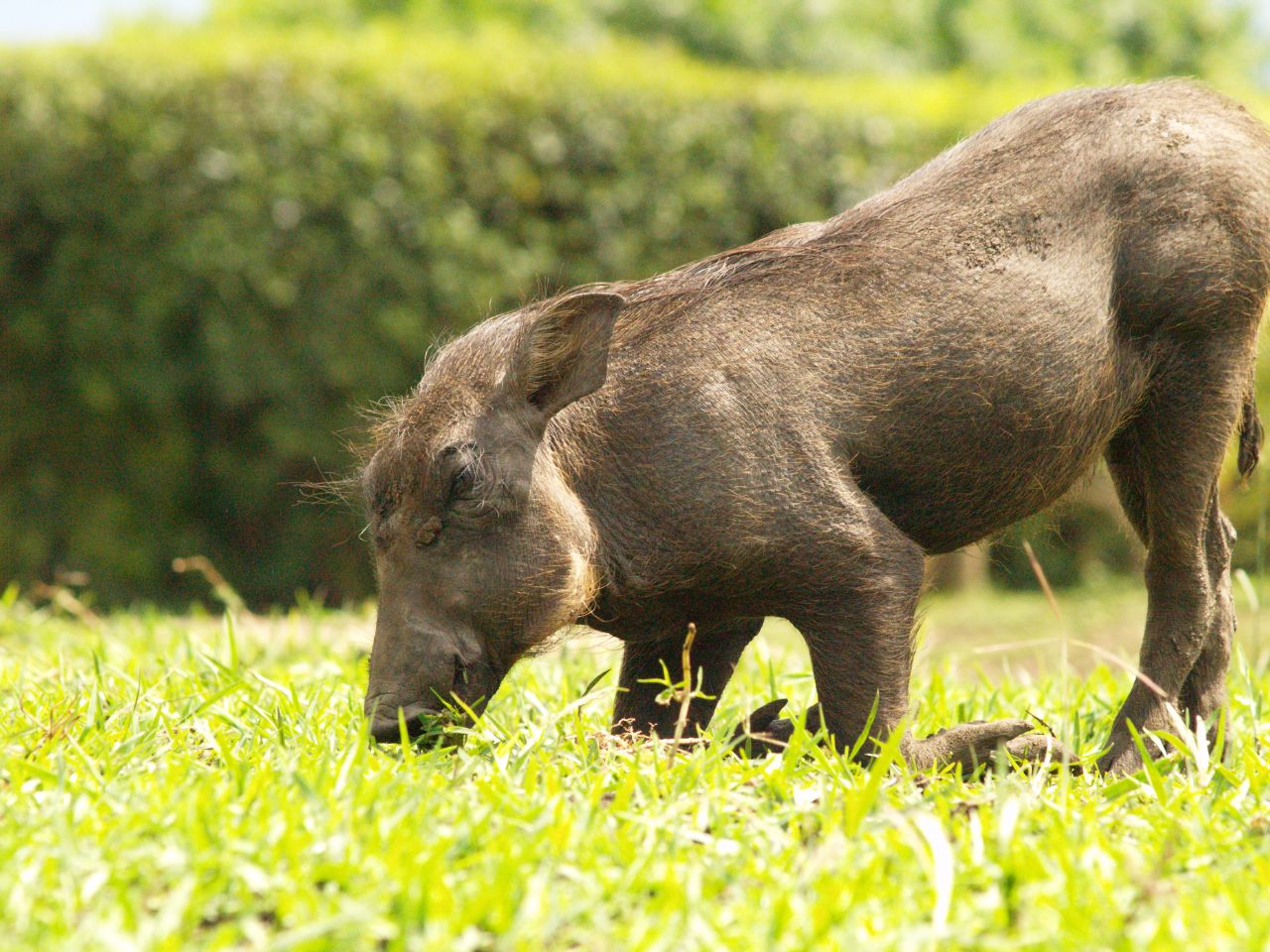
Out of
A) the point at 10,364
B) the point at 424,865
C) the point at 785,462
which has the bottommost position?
the point at 10,364

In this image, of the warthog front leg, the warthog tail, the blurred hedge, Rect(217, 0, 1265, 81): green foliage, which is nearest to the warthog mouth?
the warthog front leg

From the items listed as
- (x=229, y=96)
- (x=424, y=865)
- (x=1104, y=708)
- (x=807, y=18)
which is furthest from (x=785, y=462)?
(x=807, y=18)

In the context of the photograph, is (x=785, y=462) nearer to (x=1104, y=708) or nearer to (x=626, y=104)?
(x=1104, y=708)

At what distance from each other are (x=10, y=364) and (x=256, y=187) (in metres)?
2.18

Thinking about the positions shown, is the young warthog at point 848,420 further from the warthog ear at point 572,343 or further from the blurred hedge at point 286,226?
the blurred hedge at point 286,226

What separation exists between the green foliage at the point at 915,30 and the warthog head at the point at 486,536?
61.9ft

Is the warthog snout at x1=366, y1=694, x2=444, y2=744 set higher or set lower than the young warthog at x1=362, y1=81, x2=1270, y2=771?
lower

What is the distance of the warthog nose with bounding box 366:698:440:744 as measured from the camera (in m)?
3.12

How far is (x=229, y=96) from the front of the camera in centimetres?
906

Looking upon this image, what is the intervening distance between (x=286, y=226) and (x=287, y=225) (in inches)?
0.5

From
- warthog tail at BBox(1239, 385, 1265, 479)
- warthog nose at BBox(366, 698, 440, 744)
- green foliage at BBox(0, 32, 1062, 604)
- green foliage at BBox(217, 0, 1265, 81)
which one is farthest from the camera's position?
green foliage at BBox(217, 0, 1265, 81)

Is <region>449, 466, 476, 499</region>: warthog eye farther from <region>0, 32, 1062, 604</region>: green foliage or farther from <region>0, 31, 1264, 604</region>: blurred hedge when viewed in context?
<region>0, 31, 1264, 604</region>: blurred hedge

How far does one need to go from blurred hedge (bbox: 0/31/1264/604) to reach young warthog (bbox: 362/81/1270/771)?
229 inches

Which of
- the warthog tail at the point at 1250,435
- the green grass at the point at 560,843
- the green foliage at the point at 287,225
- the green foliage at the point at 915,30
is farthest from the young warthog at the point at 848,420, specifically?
the green foliage at the point at 915,30
